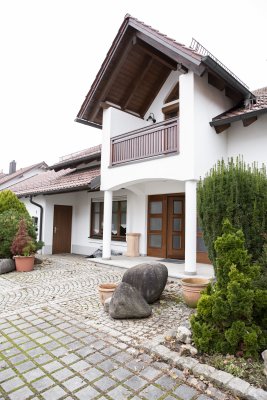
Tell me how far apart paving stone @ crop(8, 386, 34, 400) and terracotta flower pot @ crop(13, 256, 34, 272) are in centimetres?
680

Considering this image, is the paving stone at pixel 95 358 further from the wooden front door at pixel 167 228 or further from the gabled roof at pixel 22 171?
the gabled roof at pixel 22 171

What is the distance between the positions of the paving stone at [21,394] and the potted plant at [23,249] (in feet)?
22.3

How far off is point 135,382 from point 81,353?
921 mm

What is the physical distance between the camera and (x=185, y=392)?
8.97 feet

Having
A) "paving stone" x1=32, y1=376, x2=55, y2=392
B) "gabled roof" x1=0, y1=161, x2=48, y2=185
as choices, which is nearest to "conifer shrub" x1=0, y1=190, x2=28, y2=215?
"paving stone" x1=32, y1=376, x2=55, y2=392

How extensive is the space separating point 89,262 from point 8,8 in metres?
8.78

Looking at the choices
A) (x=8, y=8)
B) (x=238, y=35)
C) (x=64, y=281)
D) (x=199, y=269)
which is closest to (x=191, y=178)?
(x=199, y=269)

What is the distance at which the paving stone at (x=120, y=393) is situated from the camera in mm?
2650

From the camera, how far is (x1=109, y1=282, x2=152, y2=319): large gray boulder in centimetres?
458

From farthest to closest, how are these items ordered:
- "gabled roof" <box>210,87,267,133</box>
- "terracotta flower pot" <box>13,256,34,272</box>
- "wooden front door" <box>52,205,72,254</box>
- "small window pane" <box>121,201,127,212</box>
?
"wooden front door" <box>52,205,72,254</box> < "small window pane" <box>121,201,127,212</box> < "terracotta flower pot" <box>13,256,34,272</box> < "gabled roof" <box>210,87,267,133</box>

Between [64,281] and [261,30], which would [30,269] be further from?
[261,30]

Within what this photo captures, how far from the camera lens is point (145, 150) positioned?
9094mm

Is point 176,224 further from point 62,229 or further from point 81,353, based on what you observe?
point 81,353

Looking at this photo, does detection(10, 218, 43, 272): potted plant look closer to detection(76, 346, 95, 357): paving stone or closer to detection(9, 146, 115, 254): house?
detection(9, 146, 115, 254): house
